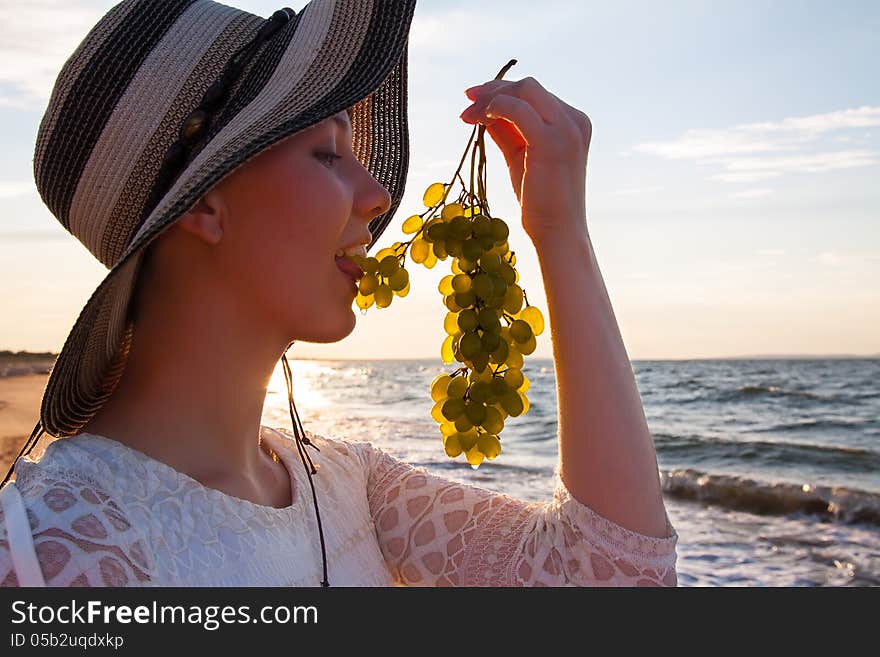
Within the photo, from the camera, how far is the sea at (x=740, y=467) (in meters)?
6.34

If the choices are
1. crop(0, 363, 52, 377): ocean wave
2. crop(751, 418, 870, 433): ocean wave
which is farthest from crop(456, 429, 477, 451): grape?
crop(0, 363, 52, 377): ocean wave

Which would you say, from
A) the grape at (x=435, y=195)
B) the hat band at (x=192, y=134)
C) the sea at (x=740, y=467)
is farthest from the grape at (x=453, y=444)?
the sea at (x=740, y=467)

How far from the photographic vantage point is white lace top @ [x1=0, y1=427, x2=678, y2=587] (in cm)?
141

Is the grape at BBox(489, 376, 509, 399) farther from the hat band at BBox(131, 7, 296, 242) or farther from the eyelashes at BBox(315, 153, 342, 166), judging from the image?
the hat band at BBox(131, 7, 296, 242)

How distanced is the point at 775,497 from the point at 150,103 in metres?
8.28

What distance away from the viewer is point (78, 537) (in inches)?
54.0

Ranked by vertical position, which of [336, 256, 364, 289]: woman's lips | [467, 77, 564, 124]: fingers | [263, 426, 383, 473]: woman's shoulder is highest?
[467, 77, 564, 124]: fingers

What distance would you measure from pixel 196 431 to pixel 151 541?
0.29m

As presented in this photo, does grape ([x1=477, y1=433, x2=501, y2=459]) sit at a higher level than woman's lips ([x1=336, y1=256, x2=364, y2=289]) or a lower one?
lower

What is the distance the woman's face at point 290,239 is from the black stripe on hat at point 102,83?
0.26 m

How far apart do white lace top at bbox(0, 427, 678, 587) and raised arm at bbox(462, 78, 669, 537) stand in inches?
3.0

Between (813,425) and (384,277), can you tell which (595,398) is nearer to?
(384,277)

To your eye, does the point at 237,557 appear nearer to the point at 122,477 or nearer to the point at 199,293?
the point at 122,477
